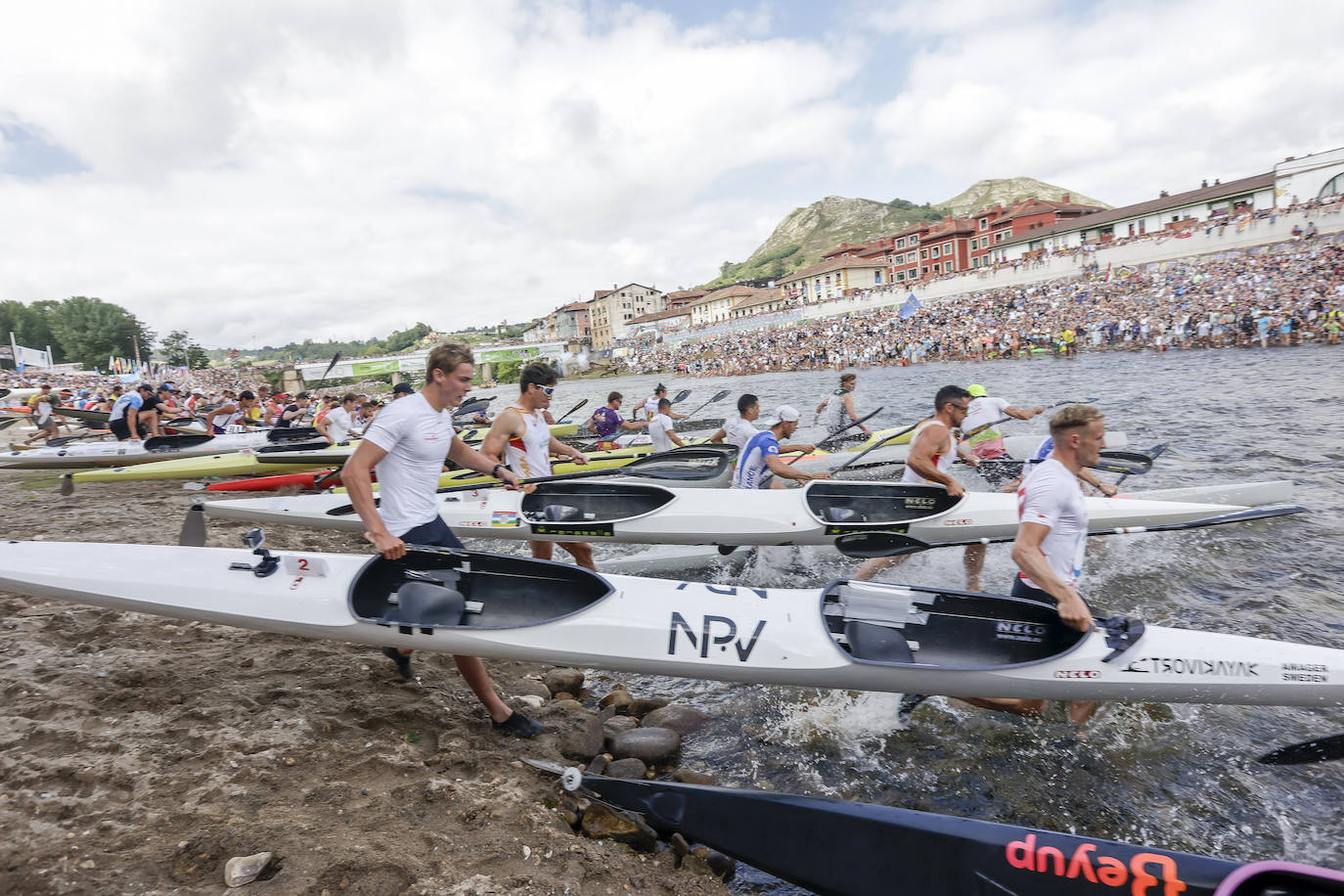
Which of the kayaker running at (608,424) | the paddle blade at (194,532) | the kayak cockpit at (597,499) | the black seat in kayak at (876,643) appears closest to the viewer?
A: the black seat in kayak at (876,643)

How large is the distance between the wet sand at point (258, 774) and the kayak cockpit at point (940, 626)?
1713 mm

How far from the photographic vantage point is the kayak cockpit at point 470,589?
13.1ft

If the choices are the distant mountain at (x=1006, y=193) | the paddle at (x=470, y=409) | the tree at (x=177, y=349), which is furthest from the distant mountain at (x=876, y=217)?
the paddle at (x=470, y=409)

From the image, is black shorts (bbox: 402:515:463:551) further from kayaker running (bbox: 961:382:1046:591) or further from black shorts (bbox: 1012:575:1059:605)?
Result: kayaker running (bbox: 961:382:1046:591)

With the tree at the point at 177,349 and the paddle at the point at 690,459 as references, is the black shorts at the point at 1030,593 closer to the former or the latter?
the paddle at the point at 690,459

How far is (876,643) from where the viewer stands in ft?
13.1

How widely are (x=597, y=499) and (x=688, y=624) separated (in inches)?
154

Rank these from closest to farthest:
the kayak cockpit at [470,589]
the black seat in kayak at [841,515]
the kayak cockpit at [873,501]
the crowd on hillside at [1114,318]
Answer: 1. the kayak cockpit at [470,589]
2. the kayak cockpit at [873,501]
3. the black seat in kayak at [841,515]
4. the crowd on hillside at [1114,318]

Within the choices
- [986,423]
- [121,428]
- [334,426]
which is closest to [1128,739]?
[986,423]

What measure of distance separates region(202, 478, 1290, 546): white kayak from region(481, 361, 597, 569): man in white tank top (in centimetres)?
58

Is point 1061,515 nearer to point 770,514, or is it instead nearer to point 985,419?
point 770,514

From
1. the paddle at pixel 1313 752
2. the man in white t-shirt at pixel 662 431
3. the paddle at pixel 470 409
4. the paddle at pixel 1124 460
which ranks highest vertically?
the paddle at pixel 470 409

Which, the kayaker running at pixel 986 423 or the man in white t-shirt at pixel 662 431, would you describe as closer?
the kayaker running at pixel 986 423


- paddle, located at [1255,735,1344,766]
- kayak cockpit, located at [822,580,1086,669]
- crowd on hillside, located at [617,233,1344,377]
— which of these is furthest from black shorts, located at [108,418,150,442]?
crowd on hillside, located at [617,233,1344,377]
